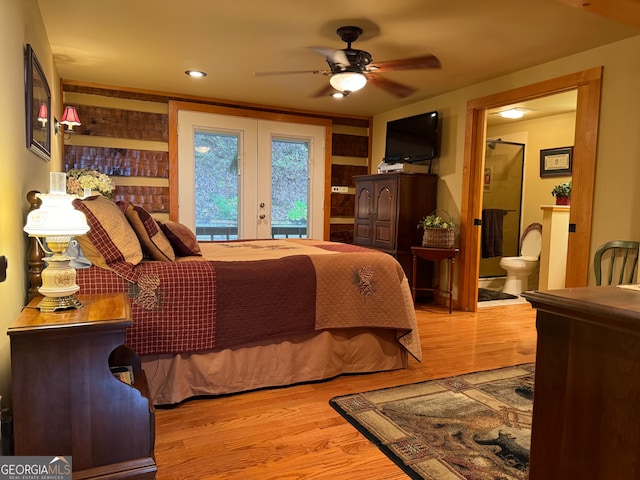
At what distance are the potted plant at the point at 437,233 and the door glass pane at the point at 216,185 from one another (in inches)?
91.6

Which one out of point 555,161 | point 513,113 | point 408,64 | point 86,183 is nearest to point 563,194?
point 555,161

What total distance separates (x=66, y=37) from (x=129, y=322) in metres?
2.94

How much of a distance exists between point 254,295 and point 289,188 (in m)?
3.39

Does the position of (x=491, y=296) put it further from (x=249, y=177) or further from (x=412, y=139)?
(x=249, y=177)

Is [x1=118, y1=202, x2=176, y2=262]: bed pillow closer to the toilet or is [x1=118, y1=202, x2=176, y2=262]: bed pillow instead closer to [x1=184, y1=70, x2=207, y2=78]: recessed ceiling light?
[x1=184, y1=70, x2=207, y2=78]: recessed ceiling light

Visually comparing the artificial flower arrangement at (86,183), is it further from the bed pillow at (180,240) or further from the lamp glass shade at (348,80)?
the lamp glass shade at (348,80)

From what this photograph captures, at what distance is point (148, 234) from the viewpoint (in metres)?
2.31

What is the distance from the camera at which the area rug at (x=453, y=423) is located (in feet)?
5.97

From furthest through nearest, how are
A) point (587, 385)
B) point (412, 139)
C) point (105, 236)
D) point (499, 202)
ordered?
point (499, 202) → point (412, 139) → point (105, 236) → point (587, 385)

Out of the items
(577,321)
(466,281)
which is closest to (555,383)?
(577,321)

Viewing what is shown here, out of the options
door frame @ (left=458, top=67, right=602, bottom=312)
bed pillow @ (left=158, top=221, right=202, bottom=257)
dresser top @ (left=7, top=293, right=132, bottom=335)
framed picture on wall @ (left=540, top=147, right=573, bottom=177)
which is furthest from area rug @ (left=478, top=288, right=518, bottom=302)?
dresser top @ (left=7, top=293, right=132, bottom=335)

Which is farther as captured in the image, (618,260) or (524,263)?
(524,263)

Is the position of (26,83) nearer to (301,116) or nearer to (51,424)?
(51,424)

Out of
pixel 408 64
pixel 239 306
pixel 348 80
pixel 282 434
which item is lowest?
pixel 282 434
